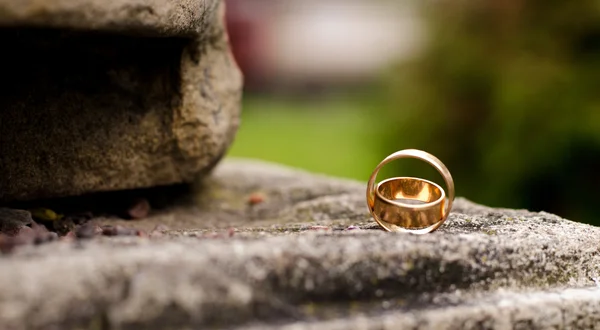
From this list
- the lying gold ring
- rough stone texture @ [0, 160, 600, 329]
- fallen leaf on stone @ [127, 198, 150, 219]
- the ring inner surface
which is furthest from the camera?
fallen leaf on stone @ [127, 198, 150, 219]

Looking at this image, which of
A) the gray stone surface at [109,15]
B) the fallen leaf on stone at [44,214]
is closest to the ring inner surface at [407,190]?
the gray stone surface at [109,15]

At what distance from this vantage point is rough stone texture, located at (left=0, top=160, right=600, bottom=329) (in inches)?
43.7

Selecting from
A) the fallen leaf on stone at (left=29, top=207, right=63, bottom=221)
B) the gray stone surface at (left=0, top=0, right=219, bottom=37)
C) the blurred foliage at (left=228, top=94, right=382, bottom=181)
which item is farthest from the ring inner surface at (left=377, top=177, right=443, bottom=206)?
the blurred foliage at (left=228, top=94, right=382, bottom=181)

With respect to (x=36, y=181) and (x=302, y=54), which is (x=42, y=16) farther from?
(x=302, y=54)

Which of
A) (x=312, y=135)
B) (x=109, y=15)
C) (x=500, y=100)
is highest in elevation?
(x=109, y=15)

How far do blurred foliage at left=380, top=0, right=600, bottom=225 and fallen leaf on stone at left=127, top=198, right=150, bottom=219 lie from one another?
2.05m

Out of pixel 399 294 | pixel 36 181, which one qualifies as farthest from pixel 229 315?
pixel 36 181

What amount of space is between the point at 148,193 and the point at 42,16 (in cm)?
94

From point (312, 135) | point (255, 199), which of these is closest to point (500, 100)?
point (255, 199)

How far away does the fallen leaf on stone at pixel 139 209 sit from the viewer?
1924mm

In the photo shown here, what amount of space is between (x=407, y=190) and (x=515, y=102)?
1877 mm

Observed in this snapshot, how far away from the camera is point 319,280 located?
1.26m

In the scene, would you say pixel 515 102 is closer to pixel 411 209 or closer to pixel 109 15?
pixel 411 209

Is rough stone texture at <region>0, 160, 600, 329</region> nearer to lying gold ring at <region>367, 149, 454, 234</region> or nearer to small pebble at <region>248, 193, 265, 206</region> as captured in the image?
lying gold ring at <region>367, 149, 454, 234</region>
